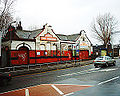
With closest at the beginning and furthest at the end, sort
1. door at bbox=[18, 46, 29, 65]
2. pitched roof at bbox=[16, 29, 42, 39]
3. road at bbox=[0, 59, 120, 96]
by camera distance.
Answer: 1. road at bbox=[0, 59, 120, 96]
2. door at bbox=[18, 46, 29, 65]
3. pitched roof at bbox=[16, 29, 42, 39]

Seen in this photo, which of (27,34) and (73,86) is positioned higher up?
(27,34)

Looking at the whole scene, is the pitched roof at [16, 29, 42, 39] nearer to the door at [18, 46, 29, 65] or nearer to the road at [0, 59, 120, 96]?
the door at [18, 46, 29, 65]

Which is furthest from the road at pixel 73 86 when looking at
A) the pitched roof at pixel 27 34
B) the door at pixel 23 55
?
the pitched roof at pixel 27 34

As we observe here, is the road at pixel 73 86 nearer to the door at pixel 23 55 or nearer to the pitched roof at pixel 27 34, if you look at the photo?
the door at pixel 23 55

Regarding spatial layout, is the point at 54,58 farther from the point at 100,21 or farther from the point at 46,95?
the point at 100,21

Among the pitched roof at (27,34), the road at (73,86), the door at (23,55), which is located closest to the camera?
the road at (73,86)

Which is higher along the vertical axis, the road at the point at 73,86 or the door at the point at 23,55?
the door at the point at 23,55

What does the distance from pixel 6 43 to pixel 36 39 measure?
5.05 m

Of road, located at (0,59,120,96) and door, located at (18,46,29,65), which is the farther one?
door, located at (18,46,29,65)

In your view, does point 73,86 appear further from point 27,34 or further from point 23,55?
point 27,34

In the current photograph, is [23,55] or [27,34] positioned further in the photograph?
[27,34]

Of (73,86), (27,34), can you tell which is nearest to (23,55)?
(27,34)

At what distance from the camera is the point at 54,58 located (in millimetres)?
27531

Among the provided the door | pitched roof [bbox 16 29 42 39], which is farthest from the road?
pitched roof [bbox 16 29 42 39]
